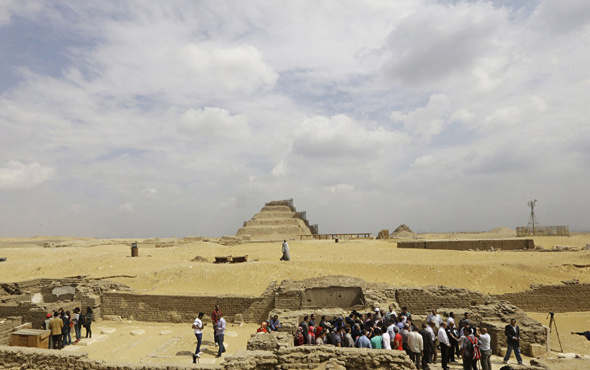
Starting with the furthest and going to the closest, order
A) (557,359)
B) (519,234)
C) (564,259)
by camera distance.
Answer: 1. (519,234)
2. (564,259)
3. (557,359)

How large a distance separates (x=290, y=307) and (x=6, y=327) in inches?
364

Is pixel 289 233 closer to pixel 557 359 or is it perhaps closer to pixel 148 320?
pixel 148 320

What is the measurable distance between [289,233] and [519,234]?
3352 centimetres

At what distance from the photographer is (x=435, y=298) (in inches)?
471

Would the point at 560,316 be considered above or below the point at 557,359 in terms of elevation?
below

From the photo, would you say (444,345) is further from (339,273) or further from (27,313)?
(27,313)

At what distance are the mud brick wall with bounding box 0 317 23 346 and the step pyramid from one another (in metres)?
42.7

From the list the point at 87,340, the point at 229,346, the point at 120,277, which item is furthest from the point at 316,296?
the point at 120,277

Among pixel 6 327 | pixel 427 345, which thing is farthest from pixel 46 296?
pixel 427 345

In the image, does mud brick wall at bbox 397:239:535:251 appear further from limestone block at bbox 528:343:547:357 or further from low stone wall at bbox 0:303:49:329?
low stone wall at bbox 0:303:49:329

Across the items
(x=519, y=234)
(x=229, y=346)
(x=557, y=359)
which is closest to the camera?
(x=557, y=359)

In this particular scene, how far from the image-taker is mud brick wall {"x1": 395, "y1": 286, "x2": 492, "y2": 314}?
11.8 m

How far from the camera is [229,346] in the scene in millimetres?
10367

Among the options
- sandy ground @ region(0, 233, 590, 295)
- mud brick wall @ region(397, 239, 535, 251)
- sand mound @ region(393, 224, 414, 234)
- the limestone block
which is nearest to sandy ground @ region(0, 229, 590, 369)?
sandy ground @ region(0, 233, 590, 295)
